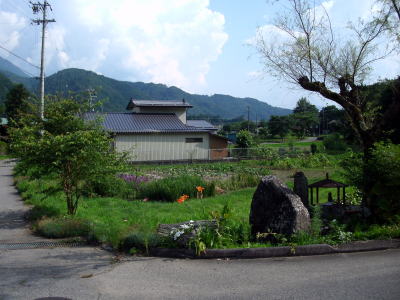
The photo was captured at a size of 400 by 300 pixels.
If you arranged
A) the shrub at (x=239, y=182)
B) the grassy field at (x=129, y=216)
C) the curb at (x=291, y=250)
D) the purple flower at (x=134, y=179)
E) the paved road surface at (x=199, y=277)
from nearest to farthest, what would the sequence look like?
1. the paved road surface at (x=199, y=277)
2. the curb at (x=291, y=250)
3. the grassy field at (x=129, y=216)
4. the purple flower at (x=134, y=179)
5. the shrub at (x=239, y=182)

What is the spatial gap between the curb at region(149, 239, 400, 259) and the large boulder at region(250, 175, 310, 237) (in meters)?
0.43

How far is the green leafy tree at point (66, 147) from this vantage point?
9.23m

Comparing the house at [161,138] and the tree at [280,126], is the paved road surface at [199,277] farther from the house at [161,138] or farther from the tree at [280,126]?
the tree at [280,126]

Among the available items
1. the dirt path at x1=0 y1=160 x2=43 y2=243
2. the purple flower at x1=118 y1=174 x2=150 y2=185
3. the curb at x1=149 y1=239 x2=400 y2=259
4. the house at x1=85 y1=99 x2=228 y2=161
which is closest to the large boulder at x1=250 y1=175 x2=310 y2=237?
the curb at x1=149 y1=239 x2=400 y2=259

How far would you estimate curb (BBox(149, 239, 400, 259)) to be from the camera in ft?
20.7

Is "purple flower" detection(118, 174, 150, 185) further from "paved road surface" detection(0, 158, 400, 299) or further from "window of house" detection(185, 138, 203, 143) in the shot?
"window of house" detection(185, 138, 203, 143)

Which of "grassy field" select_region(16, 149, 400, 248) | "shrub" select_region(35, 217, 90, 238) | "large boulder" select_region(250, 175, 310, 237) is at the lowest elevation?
"shrub" select_region(35, 217, 90, 238)

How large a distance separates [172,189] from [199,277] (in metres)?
7.68

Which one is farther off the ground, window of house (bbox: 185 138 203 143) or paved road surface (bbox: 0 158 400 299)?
window of house (bbox: 185 138 203 143)

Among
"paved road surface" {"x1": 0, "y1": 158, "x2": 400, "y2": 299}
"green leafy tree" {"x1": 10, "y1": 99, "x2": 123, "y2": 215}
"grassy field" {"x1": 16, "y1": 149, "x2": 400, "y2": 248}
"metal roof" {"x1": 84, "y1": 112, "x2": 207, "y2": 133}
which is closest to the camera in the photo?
"paved road surface" {"x1": 0, "y1": 158, "x2": 400, "y2": 299}

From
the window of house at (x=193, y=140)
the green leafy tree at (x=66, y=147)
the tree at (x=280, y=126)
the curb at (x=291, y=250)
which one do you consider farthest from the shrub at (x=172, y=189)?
the tree at (x=280, y=126)

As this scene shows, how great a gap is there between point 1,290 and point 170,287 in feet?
7.07

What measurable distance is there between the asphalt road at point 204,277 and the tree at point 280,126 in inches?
2755

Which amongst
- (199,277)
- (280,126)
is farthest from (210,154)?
(280,126)
